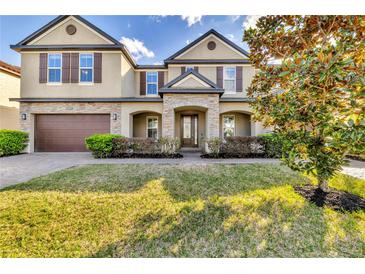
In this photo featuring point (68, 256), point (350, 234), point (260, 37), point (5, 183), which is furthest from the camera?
point (5, 183)

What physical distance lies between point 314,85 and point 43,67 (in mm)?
14258

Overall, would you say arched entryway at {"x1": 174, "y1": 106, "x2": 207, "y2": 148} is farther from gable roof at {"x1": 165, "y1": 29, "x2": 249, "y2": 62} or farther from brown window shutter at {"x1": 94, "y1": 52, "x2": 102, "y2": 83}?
brown window shutter at {"x1": 94, "y1": 52, "x2": 102, "y2": 83}

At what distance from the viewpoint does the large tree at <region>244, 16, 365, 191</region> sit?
2650 millimetres

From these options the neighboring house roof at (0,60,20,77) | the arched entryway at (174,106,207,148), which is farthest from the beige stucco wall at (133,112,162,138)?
the neighboring house roof at (0,60,20,77)

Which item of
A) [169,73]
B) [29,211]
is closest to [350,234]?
[29,211]

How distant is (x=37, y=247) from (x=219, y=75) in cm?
1247

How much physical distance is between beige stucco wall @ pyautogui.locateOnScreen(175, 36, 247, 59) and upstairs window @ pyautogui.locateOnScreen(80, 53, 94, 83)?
6050 mm

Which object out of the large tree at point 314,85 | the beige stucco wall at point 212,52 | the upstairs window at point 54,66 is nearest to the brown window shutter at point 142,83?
the beige stucco wall at point 212,52

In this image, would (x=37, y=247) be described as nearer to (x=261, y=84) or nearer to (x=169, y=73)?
(x=261, y=84)

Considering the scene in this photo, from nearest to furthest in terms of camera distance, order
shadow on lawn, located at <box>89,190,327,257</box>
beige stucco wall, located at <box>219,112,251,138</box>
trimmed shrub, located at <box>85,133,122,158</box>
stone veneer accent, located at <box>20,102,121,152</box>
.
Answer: shadow on lawn, located at <box>89,190,327,257</box> → trimmed shrub, located at <box>85,133,122,158</box> → stone veneer accent, located at <box>20,102,121,152</box> → beige stucco wall, located at <box>219,112,251,138</box>

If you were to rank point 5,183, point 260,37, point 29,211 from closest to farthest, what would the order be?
1. point 29,211
2. point 260,37
3. point 5,183

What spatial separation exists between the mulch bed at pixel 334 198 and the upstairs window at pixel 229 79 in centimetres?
938

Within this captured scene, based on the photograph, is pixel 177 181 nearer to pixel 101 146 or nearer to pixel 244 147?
pixel 244 147
